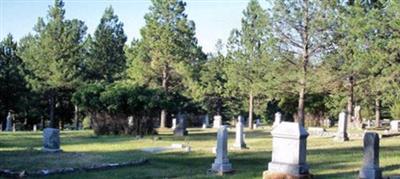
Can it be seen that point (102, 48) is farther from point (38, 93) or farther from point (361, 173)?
point (361, 173)

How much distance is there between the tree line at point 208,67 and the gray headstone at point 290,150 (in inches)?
637

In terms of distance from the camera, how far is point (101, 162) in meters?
15.6

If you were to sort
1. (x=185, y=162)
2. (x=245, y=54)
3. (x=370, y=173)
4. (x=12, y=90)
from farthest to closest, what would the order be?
(x=12, y=90) < (x=245, y=54) < (x=185, y=162) < (x=370, y=173)

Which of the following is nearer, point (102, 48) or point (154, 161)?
point (154, 161)

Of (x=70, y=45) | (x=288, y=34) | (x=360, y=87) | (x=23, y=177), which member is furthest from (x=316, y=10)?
(x=70, y=45)

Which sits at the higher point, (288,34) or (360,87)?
(288,34)

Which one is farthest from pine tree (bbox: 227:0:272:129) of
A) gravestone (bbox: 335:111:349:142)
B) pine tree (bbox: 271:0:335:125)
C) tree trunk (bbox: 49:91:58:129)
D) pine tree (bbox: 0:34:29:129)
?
pine tree (bbox: 0:34:29:129)

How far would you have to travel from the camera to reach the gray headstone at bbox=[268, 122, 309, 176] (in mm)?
11305

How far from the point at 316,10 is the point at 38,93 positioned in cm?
3480

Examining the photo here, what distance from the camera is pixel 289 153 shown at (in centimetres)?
1141

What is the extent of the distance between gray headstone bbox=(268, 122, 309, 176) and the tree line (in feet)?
53.1

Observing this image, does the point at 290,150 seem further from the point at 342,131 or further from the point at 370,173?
the point at 342,131

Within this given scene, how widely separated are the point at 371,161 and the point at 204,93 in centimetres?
3998

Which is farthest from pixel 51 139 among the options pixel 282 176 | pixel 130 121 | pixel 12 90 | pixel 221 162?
pixel 12 90
